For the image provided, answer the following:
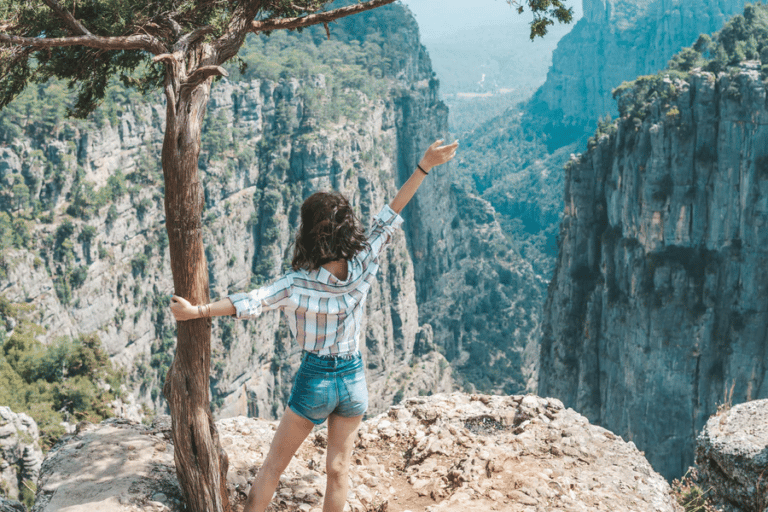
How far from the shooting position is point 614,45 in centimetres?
12219

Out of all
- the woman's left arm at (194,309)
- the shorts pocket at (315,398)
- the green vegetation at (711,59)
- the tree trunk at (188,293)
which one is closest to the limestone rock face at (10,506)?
the tree trunk at (188,293)

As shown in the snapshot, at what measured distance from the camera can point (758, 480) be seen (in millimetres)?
5484

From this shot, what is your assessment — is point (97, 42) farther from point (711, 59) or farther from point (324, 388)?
point (711, 59)

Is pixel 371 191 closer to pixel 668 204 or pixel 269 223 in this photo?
pixel 269 223

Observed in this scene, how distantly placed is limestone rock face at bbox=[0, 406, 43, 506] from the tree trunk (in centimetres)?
1393

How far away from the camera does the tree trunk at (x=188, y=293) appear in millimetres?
3939

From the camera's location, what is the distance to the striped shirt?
11.5ft

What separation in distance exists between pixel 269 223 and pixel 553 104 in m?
94.2

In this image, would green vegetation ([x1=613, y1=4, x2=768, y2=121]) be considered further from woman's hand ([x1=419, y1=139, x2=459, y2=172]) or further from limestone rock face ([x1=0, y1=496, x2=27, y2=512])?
limestone rock face ([x1=0, y1=496, x2=27, y2=512])

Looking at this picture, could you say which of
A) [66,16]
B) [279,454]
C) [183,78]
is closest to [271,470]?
[279,454]

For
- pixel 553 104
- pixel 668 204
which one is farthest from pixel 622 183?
pixel 553 104

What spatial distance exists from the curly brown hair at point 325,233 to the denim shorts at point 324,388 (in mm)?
552

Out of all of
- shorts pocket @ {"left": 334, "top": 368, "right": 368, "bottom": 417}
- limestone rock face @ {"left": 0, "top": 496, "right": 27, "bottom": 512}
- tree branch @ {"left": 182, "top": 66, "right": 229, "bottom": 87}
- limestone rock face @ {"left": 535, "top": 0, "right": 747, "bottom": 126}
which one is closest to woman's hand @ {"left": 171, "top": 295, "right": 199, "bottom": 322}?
shorts pocket @ {"left": 334, "top": 368, "right": 368, "bottom": 417}

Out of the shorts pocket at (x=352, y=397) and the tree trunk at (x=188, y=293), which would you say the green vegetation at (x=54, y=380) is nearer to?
the tree trunk at (x=188, y=293)
